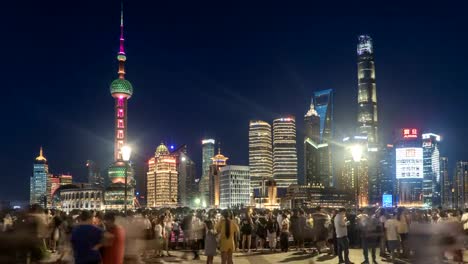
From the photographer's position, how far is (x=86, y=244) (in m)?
8.77

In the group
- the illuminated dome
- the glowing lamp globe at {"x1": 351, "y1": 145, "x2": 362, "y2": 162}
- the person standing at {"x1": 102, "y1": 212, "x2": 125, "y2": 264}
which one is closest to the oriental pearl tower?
the illuminated dome

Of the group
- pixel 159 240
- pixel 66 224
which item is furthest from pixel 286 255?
pixel 66 224

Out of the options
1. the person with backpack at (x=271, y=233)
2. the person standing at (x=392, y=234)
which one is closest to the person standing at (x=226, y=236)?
the person standing at (x=392, y=234)

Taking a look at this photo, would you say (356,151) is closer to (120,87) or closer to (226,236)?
(226,236)

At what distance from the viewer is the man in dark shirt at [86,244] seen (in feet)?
28.7

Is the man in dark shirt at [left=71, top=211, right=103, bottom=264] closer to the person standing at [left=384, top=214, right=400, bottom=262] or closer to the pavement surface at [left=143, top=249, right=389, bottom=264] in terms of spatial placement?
the pavement surface at [left=143, top=249, right=389, bottom=264]

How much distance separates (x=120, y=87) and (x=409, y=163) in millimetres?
98699

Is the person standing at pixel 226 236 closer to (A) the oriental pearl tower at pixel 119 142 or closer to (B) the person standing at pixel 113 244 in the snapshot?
(B) the person standing at pixel 113 244

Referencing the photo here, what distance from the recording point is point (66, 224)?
1712 cm

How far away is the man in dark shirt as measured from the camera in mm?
8750

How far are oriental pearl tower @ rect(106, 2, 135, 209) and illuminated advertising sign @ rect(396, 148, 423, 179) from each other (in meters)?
87.1

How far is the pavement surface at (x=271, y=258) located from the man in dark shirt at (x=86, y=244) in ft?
32.5

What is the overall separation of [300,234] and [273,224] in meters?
1.14

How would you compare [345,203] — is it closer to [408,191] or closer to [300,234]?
[408,191]
